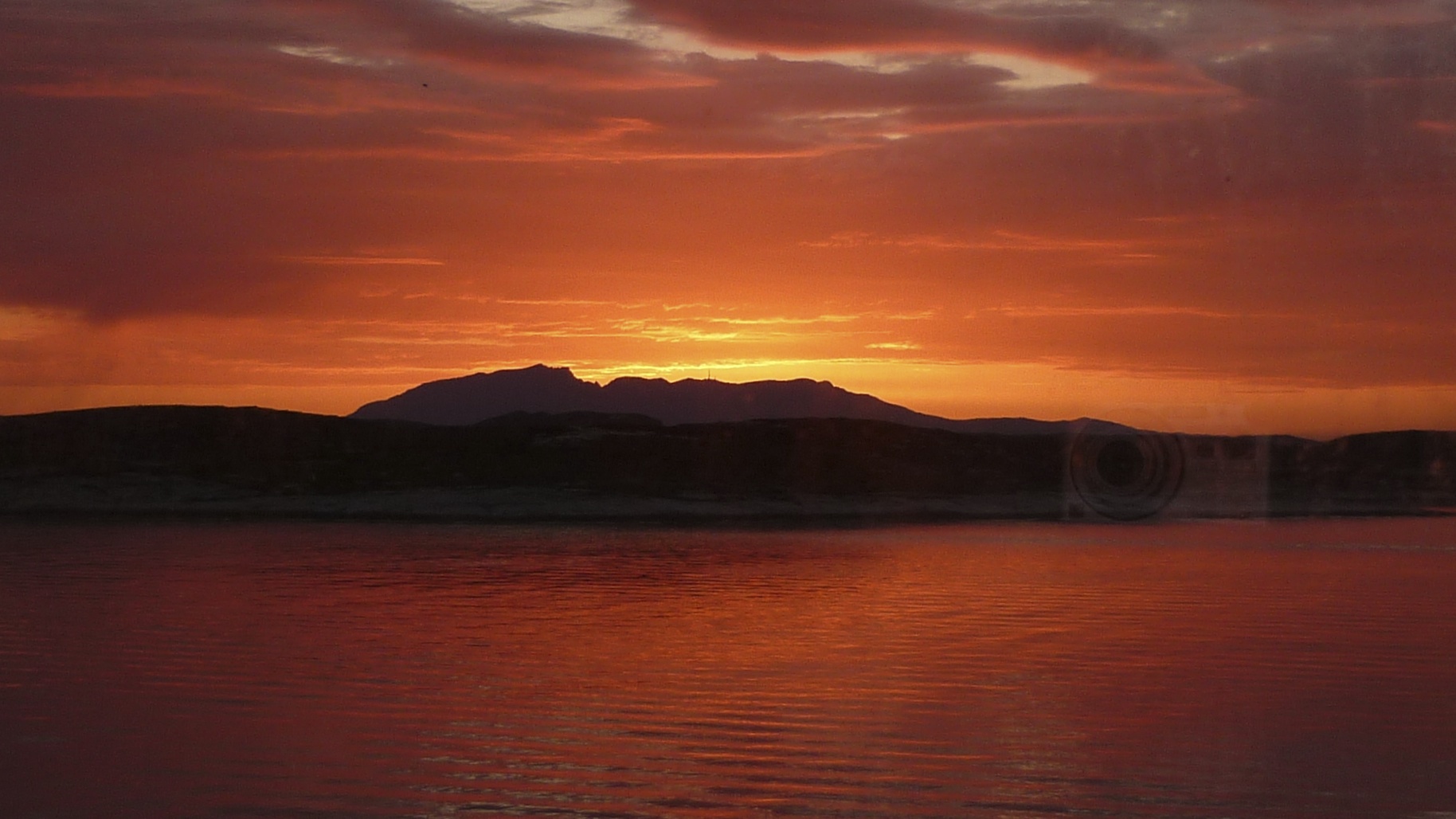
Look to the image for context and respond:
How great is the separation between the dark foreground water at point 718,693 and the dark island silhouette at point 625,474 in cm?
5148

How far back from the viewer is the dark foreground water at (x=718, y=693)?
15047mm

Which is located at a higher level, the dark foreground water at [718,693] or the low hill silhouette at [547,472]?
the low hill silhouette at [547,472]

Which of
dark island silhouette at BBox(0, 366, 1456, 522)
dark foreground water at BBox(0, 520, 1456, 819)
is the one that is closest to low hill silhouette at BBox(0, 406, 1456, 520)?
dark island silhouette at BBox(0, 366, 1456, 522)

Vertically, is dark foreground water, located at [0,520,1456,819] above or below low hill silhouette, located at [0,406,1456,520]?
below

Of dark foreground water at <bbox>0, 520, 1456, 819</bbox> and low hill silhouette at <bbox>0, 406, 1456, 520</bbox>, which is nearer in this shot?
dark foreground water at <bbox>0, 520, 1456, 819</bbox>

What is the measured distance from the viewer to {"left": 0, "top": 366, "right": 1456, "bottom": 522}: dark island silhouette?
94.4 meters

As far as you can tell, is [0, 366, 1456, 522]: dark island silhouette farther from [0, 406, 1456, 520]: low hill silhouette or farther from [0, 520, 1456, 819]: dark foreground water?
[0, 520, 1456, 819]: dark foreground water

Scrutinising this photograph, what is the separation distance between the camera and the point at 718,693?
830 inches

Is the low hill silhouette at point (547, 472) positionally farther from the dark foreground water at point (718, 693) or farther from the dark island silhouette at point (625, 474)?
the dark foreground water at point (718, 693)

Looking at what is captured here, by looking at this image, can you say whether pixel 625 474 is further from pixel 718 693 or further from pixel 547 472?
pixel 718 693

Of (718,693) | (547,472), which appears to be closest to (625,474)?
(547,472)

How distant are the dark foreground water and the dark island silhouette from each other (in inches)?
2027

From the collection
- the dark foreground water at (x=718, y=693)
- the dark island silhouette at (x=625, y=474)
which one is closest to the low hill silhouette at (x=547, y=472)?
the dark island silhouette at (x=625, y=474)

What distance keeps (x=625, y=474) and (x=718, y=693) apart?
8740 cm
